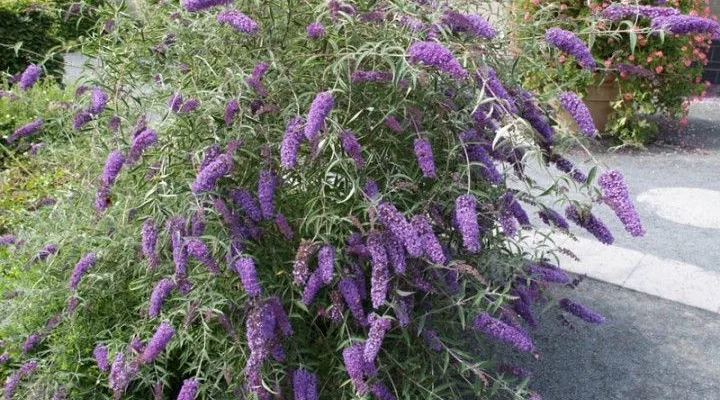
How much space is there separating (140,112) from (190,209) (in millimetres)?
686

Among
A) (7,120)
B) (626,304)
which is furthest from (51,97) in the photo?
(626,304)

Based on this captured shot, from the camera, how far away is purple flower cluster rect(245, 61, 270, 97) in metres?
2.39

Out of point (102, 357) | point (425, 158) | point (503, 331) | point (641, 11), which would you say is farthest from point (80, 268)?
point (641, 11)

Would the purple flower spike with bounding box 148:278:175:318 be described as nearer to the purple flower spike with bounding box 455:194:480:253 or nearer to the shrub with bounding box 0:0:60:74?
the purple flower spike with bounding box 455:194:480:253

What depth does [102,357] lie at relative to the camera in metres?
2.53

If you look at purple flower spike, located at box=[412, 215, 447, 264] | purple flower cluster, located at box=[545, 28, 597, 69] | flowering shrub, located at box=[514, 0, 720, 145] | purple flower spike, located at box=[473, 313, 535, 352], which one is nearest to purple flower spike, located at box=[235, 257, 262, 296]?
purple flower spike, located at box=[412, 215, 447, 264]

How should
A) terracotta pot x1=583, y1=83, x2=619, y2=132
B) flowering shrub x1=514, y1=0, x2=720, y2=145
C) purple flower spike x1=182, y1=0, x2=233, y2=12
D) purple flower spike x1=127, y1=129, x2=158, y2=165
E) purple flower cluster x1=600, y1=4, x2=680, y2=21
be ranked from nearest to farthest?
purple flower spike x1=182, y1=0, x2=233, y2=12 < purple flower spike x1=127, y1=129, x2=158, y2=165 < purple flower cluster x1=600, y1=4, x2=680, y2=21 < flowering shrub x1=514, y1=0, x2=720, y2=145 < terracotta pot x1=583, y1=83, x2=619, y2=132

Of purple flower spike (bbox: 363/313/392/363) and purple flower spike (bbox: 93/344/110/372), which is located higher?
purple flower spike (bbox: 363/313/392/363)

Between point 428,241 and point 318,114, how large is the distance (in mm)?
531

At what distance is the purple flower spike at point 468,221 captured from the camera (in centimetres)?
214

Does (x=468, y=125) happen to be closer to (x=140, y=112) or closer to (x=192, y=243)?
(x=192, y=243)

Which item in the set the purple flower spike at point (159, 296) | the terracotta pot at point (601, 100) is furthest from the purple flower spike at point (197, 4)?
the terracotta pot at point (601, 100)

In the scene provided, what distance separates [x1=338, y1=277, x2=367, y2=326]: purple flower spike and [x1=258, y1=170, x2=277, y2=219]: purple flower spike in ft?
1.10

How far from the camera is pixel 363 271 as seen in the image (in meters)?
2.56
